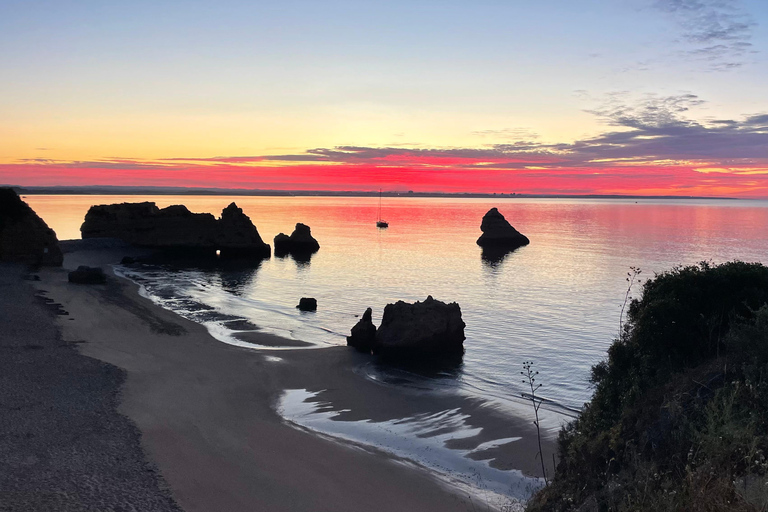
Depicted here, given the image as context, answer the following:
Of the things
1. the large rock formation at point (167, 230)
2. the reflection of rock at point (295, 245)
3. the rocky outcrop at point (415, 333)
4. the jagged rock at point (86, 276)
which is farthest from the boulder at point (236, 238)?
the rocky outcrop at point (415, 333)

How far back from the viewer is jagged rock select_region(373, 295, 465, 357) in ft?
89.7

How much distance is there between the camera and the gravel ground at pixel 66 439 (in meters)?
11.3

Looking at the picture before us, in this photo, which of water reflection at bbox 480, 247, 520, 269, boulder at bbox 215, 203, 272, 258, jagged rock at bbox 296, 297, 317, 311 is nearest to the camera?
jagged rock at bbox 296, 297, 317, 311

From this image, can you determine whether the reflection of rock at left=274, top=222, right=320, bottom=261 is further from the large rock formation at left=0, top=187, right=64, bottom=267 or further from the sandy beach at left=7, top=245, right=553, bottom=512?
the sandy beach at left=7, top=245, right=553, bottom=512

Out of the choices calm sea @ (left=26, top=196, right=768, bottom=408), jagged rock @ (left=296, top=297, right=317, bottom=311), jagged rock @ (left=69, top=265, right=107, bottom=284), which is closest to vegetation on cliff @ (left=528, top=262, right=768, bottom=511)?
calm sea @ (left=26, top=196, right=768, bottom=408)

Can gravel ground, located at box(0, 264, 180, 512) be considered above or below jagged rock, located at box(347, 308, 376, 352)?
above

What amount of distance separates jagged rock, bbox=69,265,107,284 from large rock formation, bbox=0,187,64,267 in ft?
29.8

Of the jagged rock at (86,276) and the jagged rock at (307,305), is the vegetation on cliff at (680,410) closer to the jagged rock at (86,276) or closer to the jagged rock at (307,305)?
the jagged rock at (307,305)

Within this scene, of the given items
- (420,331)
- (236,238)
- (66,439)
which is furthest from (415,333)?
(236,238)

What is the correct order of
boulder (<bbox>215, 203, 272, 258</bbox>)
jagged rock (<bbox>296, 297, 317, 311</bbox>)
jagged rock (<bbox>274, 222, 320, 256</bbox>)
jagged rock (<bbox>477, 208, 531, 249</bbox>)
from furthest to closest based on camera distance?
jagged rock (<bbox>477, 208, 531, 249</bbox>) → jagged rock (<bbox>274, 222, 320, 256</bbox>) → boulder (<bbox>215, 203, 272, 258</bbox>) → jagged rock (<bbox>296, 297, 317, 311</bbox>)

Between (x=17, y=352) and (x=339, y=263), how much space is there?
50941 mm

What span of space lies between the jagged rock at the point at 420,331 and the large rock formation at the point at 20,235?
1494 inches

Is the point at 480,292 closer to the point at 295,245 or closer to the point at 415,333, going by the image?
the point at 415,333

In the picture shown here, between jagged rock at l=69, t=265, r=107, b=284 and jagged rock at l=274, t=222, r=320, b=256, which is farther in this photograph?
jagged rock at l=274, t=222, r=320, b=256
